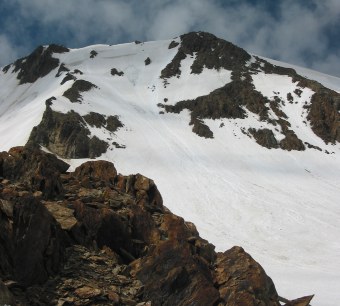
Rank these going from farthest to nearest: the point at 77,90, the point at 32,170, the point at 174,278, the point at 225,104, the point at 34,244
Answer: the point at 225,104 < the point at 77,90 < the point at 32,170 < the point at 174,278 < the point at 34,244

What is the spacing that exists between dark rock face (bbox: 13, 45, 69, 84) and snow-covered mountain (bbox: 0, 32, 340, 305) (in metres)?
0.65

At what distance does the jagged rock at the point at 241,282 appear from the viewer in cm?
1473

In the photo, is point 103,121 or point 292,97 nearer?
point 103,121

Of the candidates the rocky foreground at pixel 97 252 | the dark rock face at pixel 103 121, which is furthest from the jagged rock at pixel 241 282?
the dark rock face at pixel 103 121

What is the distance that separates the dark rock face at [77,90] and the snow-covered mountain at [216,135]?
0.30 m

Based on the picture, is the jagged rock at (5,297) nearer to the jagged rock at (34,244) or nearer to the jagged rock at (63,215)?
the jagged rock at (34,244)

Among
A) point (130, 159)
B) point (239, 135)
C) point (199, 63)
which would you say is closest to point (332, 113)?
point (239, 135)

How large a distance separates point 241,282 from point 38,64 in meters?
105

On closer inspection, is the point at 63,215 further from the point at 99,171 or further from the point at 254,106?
the point at 254,106

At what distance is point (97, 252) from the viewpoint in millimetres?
14219

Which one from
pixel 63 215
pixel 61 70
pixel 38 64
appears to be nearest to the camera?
pixel 63 215

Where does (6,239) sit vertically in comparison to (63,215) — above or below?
below

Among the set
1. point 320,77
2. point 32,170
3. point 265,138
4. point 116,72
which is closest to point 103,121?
point 265,138

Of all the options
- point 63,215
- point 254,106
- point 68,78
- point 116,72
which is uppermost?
point 116,72
